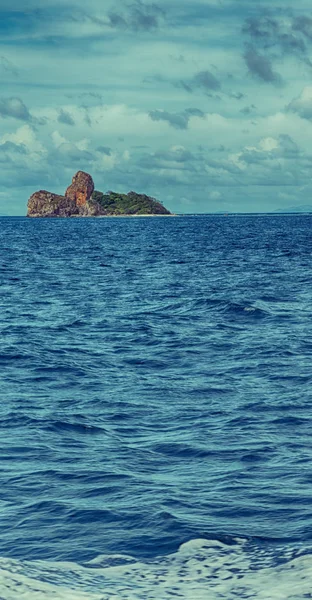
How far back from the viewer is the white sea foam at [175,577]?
32.2ft

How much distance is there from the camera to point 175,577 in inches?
408

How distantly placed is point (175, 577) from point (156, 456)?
4.92m

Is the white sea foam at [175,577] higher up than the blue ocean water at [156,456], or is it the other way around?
the blue ocean water at [156,456]

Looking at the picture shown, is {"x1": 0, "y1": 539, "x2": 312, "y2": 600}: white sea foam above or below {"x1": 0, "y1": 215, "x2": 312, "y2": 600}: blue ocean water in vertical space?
below

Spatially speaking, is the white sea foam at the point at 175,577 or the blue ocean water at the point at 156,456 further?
the blue ocean water at the point at 156,456

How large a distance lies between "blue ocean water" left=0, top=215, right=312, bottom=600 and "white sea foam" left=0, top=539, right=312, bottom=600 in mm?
25

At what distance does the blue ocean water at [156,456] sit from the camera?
1052 cm

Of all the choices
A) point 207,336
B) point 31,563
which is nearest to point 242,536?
point 31,563

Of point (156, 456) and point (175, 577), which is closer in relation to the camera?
point (175, 577)

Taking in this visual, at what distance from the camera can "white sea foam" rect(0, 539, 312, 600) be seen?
9.81 meters

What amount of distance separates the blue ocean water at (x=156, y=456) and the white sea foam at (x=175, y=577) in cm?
3

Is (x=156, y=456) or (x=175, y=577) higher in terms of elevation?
(x=156, y=456)

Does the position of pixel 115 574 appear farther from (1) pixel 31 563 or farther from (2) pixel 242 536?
(2) pixel 242 536

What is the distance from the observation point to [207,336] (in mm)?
29328
